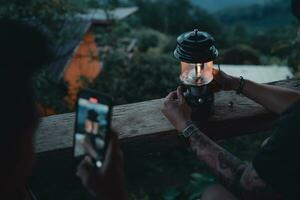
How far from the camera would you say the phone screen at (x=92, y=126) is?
5.91ft

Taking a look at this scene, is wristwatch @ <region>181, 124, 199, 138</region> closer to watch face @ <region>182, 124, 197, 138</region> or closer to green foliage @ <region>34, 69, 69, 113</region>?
watch face @ <region>182, 124, 197, 138</region>

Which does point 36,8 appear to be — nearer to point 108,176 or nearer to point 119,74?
point 119,74

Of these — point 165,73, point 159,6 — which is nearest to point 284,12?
point 159,6

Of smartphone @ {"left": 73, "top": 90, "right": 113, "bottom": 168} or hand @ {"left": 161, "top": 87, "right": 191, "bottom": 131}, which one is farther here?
hand @ {"left": 161, "top": 87, "right": 191, "bottom": 131}

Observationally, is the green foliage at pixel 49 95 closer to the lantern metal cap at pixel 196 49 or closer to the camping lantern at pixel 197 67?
the camping lantern at pixel 197 67

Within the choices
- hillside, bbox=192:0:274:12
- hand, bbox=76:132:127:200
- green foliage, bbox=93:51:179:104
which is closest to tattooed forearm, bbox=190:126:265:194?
hand, bbox=76:132:127:200

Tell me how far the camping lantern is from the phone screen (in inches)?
37.4

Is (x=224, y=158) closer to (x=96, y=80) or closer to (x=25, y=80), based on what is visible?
(x=25, y=80)

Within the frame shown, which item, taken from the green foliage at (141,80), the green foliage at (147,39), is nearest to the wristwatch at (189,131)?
the green foliage at (141,80)

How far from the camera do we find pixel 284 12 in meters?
30.4

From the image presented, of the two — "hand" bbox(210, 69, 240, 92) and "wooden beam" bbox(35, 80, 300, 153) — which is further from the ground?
"hand" bbox(210, 69, 240, 92)

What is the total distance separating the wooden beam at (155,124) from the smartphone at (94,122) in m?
0.65

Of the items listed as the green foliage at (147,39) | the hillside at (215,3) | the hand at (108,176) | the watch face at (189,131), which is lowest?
the hillside at (215,3)

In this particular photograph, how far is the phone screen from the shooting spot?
5.91 feet
